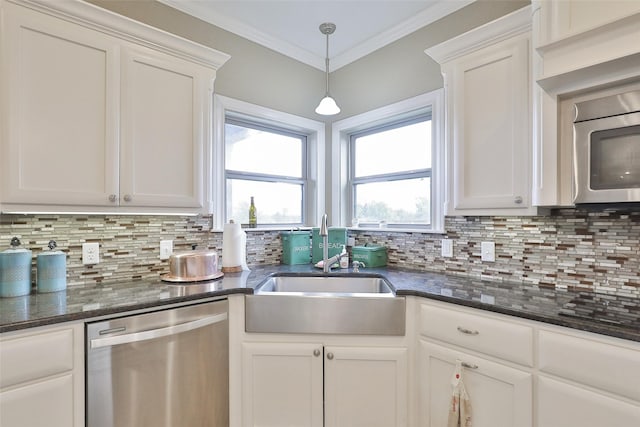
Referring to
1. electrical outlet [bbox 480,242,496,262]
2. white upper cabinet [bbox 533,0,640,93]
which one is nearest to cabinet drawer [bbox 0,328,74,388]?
electrical outlet [bbox 480,242,496,262]

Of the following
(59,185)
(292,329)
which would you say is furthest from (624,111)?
(59,185)

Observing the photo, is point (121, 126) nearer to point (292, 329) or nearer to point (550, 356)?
point (292, 329)

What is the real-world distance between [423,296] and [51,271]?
1809 mm

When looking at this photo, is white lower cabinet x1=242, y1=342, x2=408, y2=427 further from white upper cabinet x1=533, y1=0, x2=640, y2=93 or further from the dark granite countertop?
white upper cabinet x1=533, y1=0, x2=640, y2=93

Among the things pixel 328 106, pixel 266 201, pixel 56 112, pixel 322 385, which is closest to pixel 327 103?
pixel 328 106

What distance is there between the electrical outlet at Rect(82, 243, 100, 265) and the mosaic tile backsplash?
22 millimetres

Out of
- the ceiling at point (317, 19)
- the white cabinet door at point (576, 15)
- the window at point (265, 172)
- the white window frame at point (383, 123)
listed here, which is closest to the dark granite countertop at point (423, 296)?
the white window frame at point (383, 123)

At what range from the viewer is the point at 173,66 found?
1796mm

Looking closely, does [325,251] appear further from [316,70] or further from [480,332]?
[316,70]

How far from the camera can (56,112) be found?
1.45 meters

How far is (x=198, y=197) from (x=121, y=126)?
0.52 metres

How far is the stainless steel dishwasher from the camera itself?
4.19ft

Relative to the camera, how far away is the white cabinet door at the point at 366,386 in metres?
1.60

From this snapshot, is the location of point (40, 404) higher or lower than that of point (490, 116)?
lower
